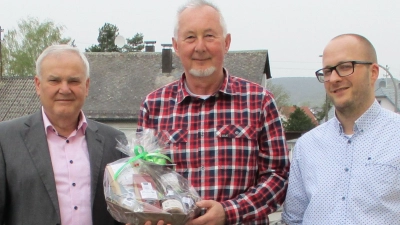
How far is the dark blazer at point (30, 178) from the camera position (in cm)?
389

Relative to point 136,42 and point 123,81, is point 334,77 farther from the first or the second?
point 136,42

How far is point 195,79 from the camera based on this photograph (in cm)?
396

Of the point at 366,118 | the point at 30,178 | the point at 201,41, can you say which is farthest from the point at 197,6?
the point at 30,178

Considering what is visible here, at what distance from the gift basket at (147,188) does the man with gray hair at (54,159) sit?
1.47 feet

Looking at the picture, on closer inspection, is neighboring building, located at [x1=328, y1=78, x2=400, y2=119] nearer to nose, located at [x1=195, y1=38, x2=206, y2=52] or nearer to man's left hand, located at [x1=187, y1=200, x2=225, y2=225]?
nose, located at [x1=195, y1=38, x2=206, y2=52]

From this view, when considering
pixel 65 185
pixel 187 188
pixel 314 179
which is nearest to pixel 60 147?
pixel 65 185

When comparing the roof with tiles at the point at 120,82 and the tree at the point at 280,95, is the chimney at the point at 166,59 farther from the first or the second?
the tree at the point at 280,95

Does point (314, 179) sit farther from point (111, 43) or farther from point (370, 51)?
point (111, 43)

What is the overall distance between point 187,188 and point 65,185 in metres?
0.93

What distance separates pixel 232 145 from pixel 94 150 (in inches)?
41.3

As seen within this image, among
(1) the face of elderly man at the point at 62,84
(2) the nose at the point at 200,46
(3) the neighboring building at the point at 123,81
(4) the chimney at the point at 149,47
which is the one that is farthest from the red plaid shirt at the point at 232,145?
(4) the chimney at the point at 149,47

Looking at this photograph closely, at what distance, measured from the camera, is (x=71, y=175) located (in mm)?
4016

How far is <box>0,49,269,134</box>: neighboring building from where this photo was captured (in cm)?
3067

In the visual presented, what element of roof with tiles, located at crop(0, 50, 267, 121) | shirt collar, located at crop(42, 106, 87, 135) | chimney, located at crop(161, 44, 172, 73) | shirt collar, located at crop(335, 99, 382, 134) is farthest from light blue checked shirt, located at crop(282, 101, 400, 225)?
chimney, located at crop(161, 44, 172, 73)
